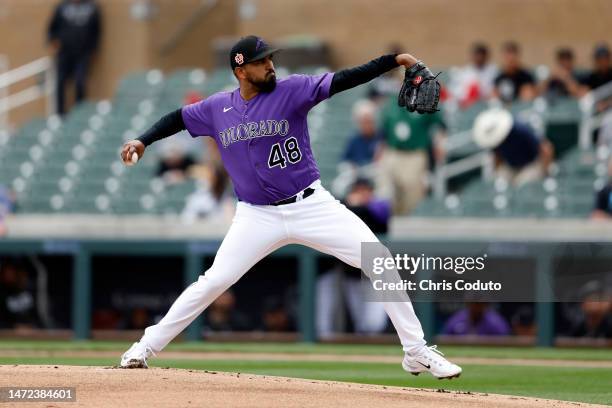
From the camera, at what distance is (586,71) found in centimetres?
1513

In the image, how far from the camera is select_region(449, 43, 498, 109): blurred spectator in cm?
1489

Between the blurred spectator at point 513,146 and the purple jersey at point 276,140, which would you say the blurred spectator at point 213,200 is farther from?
the purple jersey at point 276,140

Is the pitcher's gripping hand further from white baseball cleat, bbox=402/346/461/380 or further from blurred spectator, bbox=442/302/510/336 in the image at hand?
blurred spectator, bbox=442/302/510/336

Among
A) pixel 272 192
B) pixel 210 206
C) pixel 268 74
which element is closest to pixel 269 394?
pixel 272 192

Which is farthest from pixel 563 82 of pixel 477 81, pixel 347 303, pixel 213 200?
pixel 213 200

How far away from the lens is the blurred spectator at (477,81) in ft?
48.9

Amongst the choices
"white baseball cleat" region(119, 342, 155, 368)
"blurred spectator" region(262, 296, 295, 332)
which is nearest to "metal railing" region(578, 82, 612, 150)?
"blurred spectator" region(262, 296, 295, 332)

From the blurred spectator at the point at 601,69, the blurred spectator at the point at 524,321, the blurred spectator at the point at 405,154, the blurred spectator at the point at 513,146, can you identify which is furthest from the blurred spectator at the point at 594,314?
the blurred spectator at the point at 601,69

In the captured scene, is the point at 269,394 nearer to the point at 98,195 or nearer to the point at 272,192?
the point at 272,192

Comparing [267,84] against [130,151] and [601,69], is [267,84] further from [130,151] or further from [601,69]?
[601,69]

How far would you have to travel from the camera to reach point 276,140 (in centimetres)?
712

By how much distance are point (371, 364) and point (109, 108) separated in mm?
8717

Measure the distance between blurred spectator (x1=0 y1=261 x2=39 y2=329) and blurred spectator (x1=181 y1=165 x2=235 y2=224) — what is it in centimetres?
184

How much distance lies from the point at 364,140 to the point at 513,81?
180 centimetres
